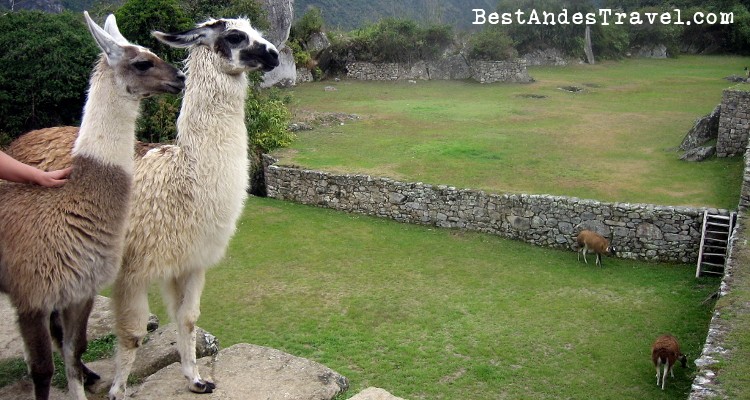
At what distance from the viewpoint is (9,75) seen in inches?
605

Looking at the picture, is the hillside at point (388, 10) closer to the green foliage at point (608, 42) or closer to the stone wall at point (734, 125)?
the green foliage at point (608, 42)

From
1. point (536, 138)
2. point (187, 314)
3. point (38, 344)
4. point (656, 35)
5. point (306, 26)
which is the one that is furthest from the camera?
point (656, 35)

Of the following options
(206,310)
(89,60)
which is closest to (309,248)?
(206,310)

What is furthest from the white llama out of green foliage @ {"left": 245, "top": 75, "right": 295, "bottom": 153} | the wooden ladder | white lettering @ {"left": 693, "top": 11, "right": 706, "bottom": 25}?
white lettering @ {"left": 693, "top": 11, "right": 706, "bottom": 25}

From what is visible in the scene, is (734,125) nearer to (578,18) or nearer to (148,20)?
(148,20)

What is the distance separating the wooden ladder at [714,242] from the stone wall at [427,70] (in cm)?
2132

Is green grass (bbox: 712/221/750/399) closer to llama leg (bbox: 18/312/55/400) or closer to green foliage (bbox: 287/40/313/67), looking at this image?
llama leg (bbox: 18/312/55/400)

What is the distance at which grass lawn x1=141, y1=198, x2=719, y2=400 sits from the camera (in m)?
7.43

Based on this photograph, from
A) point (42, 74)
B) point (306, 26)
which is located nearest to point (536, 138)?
point (42, 74)

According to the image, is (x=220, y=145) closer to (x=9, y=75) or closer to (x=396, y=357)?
(x=396, y=357)

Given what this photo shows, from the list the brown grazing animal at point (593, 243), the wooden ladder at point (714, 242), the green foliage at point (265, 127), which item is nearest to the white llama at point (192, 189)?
the brown grazing animal at point (593, 243)

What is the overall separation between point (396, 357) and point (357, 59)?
2849cm

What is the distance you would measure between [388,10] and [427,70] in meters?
28.2

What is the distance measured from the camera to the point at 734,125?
15.0m
